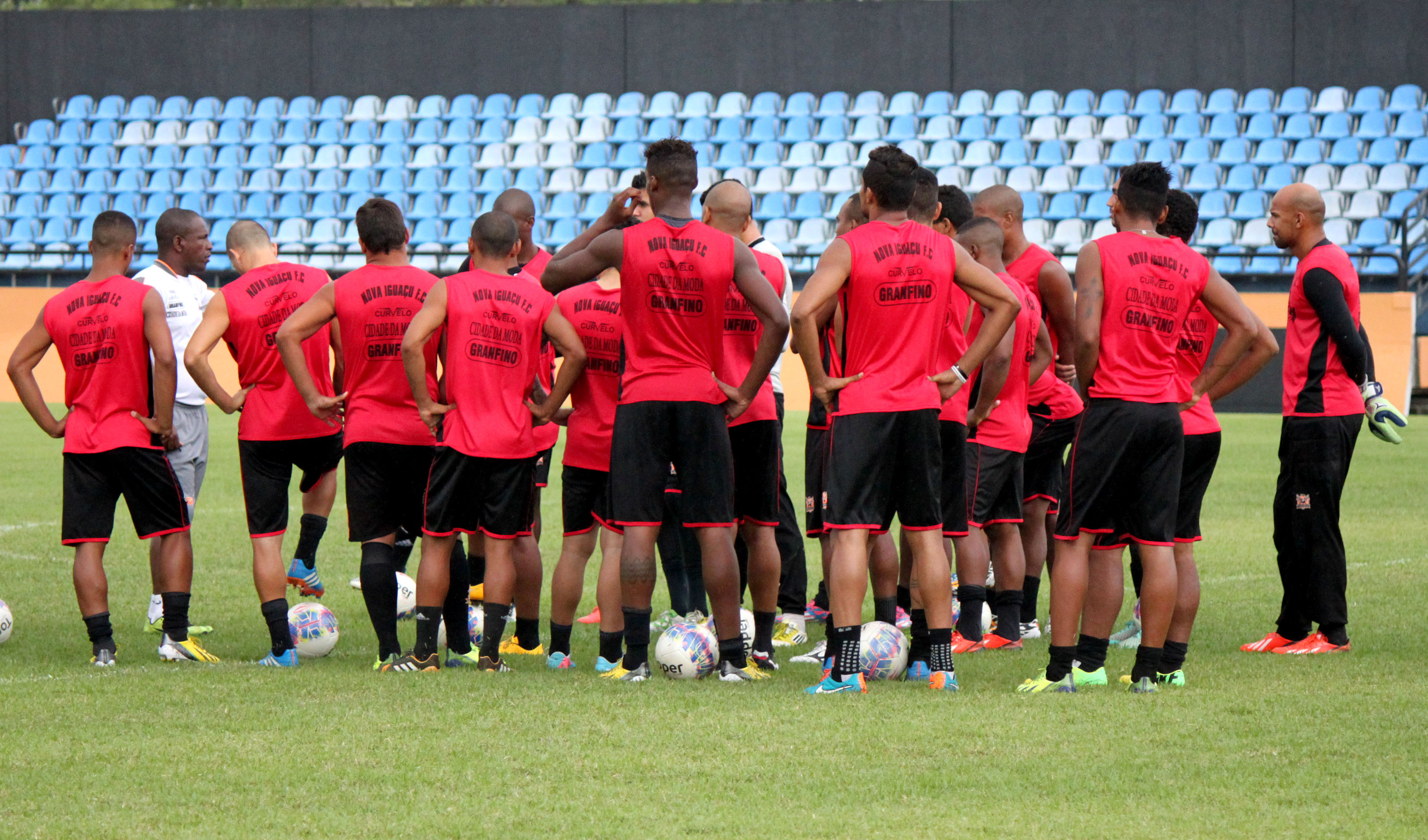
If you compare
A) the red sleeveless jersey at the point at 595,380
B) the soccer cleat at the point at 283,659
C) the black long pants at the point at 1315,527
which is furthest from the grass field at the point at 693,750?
the red sleeveless jersey at the point at 595,380

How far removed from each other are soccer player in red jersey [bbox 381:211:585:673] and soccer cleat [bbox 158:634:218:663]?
36.1 inches

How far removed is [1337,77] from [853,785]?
25.8m

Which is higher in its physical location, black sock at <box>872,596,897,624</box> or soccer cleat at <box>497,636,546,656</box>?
black sock at <box>872,596,897,624</box>

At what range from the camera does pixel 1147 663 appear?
6047 millimetres

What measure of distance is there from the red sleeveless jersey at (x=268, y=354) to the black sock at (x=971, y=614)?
316 cm

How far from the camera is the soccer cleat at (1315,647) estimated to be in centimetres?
707

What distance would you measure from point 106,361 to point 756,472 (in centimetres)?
304

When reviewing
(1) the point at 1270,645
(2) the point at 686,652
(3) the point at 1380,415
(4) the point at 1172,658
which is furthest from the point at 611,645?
(3) the point at 1380,415

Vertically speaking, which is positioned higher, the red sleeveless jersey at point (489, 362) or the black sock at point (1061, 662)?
the red sleeveless jersey at point (489, 362)

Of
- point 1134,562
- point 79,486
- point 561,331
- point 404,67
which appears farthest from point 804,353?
point 404,67

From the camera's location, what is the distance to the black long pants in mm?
7145

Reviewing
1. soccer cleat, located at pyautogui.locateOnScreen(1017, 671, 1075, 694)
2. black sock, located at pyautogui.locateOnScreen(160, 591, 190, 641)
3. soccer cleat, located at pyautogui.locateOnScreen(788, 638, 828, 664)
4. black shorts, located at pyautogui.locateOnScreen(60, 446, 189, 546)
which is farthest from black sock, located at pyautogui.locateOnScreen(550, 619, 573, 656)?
soccer cleat, located at pyautogui.locateOnScreen(1017, 671, 1075, 694)

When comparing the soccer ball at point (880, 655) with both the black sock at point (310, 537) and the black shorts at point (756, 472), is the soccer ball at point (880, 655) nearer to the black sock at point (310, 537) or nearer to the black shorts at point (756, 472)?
the black shorts at point (756, 472)

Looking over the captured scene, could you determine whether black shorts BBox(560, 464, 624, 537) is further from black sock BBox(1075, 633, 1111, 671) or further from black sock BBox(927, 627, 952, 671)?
black sock BBox(1075, 633, 1111, 671)
